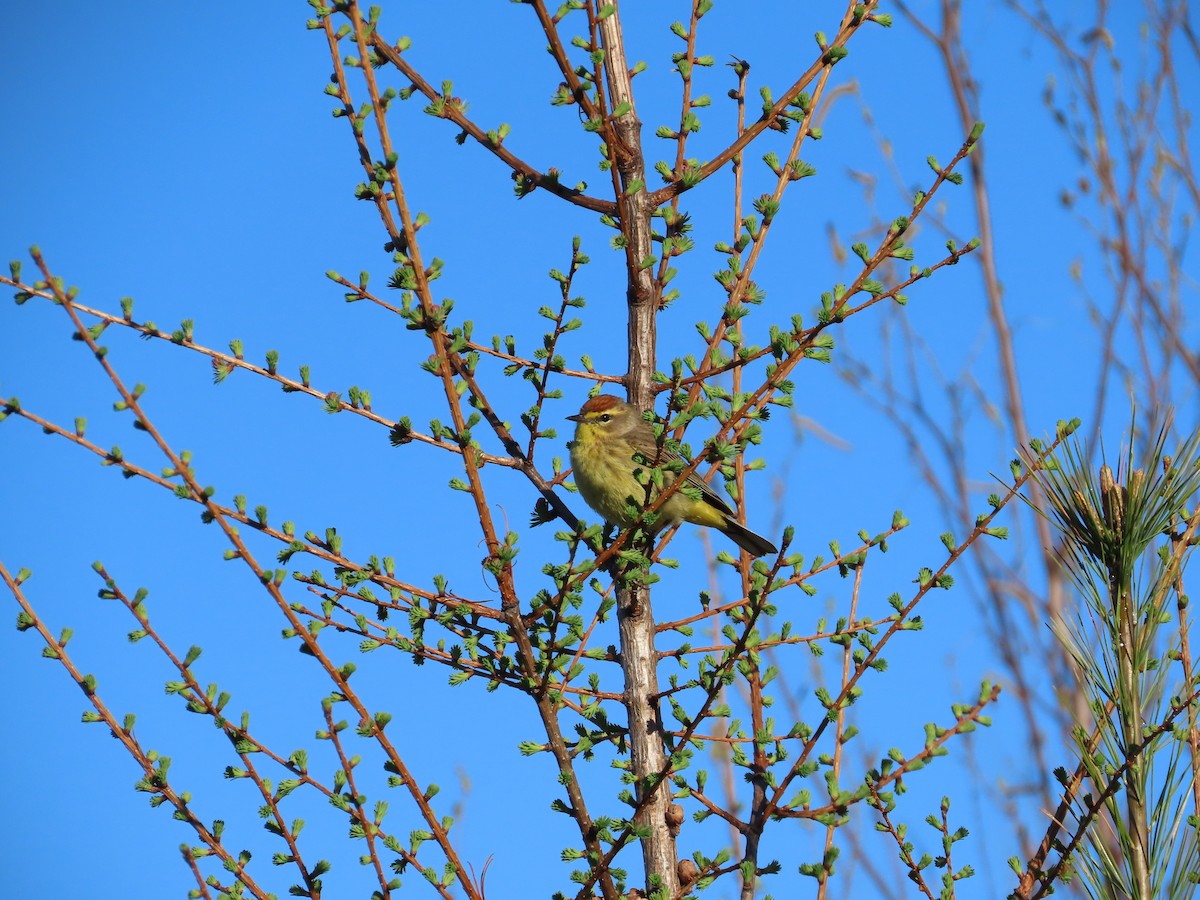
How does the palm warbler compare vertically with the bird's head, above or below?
below

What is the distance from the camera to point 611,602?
3.42m

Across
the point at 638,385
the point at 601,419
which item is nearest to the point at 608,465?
the point at 601,419

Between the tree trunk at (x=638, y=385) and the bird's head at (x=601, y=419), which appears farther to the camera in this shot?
the bird's head at (x=601, y=419)

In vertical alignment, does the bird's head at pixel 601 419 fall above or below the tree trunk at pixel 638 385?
above

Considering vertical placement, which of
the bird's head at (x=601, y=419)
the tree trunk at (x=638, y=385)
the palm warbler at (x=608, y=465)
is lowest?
the tree trunk at (x=638, y=385)

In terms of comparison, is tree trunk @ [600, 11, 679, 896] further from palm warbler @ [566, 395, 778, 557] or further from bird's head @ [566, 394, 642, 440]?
palm warbler @ [566, 395, 778, 557]

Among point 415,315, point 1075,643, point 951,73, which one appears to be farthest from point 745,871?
point 951,73

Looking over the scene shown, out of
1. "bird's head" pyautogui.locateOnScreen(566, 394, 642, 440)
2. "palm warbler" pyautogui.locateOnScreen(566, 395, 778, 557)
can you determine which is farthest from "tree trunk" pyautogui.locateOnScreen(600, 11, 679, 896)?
"palm warbler" pyautogui.locateOnScreen(566, 395, 778, 557)

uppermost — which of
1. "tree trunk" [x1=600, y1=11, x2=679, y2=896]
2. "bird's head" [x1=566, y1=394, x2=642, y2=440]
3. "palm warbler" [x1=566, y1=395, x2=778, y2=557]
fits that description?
"bird's head" [x1=566, y1=394, x2=642, y2=440]

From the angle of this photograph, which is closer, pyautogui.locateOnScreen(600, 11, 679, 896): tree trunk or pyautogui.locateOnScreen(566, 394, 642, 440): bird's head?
pyautogui.locateOnScreen(600, 11, 679, 896): tree trunk

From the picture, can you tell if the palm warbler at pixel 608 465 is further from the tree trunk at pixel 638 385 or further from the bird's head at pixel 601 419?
the tree trunk at pixel 638 385

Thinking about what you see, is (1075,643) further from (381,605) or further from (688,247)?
(381,605)

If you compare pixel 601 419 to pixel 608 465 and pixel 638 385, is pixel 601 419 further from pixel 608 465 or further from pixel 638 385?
pixel 638 385

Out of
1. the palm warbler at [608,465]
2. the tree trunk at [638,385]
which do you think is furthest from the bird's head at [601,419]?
the tree trunk at [638,385]
